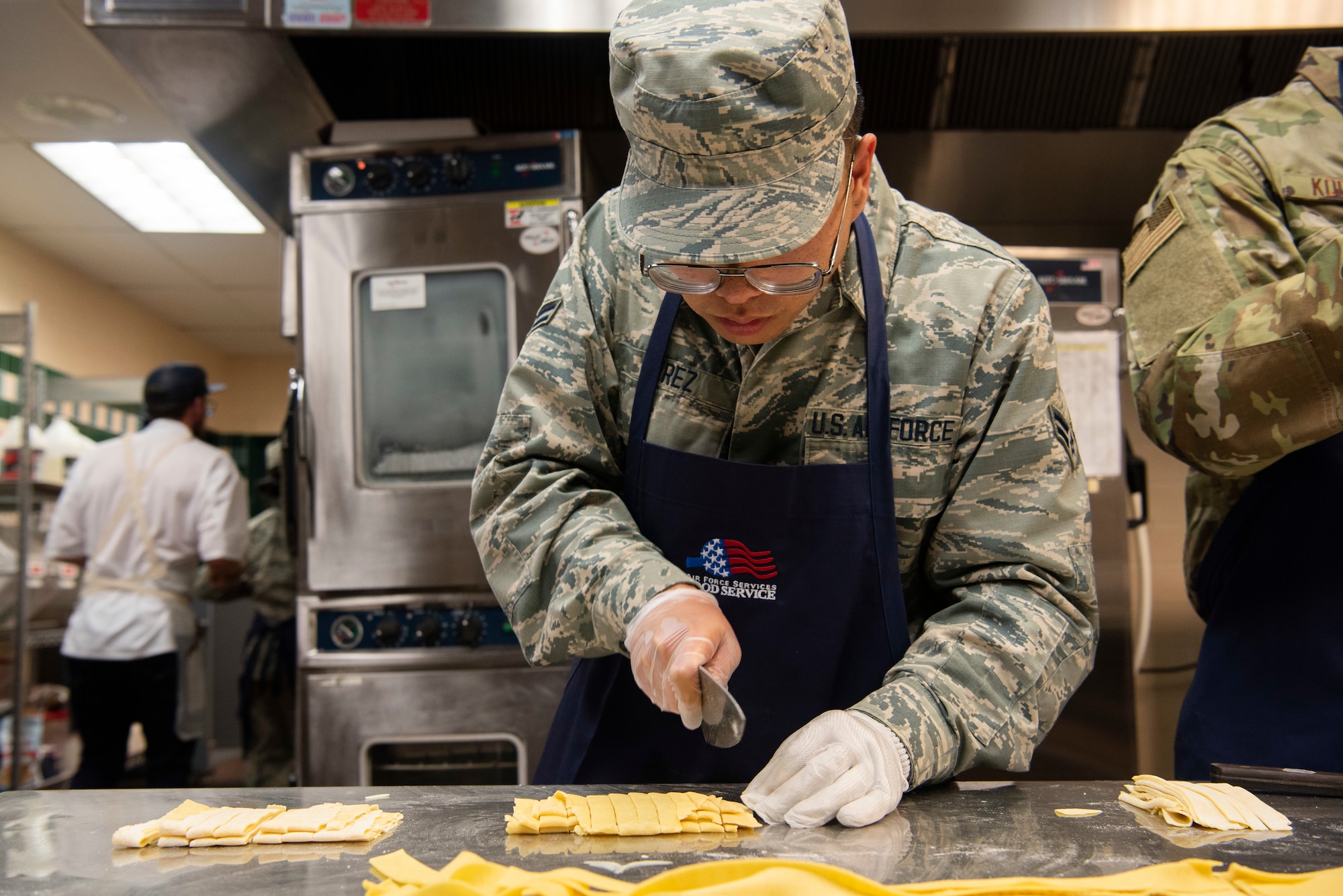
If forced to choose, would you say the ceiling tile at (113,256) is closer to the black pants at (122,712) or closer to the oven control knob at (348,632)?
the black pants at (122,712)

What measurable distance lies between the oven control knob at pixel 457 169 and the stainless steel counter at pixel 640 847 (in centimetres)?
165

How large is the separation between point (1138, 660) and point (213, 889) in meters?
2.59

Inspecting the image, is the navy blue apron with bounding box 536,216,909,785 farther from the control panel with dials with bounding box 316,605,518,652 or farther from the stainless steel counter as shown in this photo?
the control panel with dials with bounding box 316,605,518,652

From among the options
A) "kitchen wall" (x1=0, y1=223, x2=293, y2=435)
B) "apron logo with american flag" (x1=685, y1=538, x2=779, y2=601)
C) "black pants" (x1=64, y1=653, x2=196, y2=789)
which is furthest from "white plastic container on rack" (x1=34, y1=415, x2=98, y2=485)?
"apron logo with american flag" (x1=685, y1=538, x2=779, y2=601)

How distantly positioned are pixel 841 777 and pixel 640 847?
206 mm

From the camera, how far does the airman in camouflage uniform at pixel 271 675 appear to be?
3.59m

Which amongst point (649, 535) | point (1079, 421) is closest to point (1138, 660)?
point (1079, 421)

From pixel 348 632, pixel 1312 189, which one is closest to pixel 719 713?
pixel 1312 189

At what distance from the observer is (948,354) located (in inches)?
44.7

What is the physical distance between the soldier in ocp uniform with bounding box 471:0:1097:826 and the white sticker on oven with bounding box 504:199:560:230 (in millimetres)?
1056

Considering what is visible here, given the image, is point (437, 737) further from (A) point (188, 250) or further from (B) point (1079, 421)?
(A) point (188, 250)

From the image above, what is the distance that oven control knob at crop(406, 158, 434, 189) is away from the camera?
2357 millimetres

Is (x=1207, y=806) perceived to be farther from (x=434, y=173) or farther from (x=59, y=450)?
(x=59, y=450)

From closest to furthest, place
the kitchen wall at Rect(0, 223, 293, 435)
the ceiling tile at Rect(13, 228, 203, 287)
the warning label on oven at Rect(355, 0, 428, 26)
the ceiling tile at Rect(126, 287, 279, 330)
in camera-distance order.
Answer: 1. the warning label on oven at Rect(355, 0, 428, 26)
2. the ceiling tile at Rect(13, 228, 203, 287)
3. the kitchen wall at Rect(0, 223, 293, 435)
4. the ceiling tile at Rect(126, 287, 279, 330)
